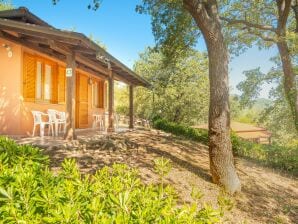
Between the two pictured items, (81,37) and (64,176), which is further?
(81,37)

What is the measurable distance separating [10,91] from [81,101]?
5066 mm

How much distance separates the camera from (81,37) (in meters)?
7.82

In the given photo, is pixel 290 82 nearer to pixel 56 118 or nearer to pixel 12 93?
pixel 56 118

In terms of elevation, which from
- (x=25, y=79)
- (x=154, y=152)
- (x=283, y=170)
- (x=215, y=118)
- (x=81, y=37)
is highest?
(x=81, y=37)

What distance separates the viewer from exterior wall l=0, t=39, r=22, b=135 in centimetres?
986

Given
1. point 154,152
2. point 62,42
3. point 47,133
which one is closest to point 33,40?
point 62,42

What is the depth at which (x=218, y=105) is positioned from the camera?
6816 millimetres

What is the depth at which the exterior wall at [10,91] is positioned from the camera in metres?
9.86

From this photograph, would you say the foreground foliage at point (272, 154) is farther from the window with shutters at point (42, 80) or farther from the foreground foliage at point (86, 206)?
the foreground foliage at point (86, 206)

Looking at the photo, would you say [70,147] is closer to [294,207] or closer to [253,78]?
[294,207]

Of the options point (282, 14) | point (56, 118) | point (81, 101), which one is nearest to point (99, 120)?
point (81, 101)

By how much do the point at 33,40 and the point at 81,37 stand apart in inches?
101

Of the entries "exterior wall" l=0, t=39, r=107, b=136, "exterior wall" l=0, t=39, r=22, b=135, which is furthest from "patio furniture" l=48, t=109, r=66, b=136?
"exterior wall" l=0, t=39, r=22, b=135

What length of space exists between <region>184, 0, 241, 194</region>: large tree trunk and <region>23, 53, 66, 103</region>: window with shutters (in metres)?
6.51
